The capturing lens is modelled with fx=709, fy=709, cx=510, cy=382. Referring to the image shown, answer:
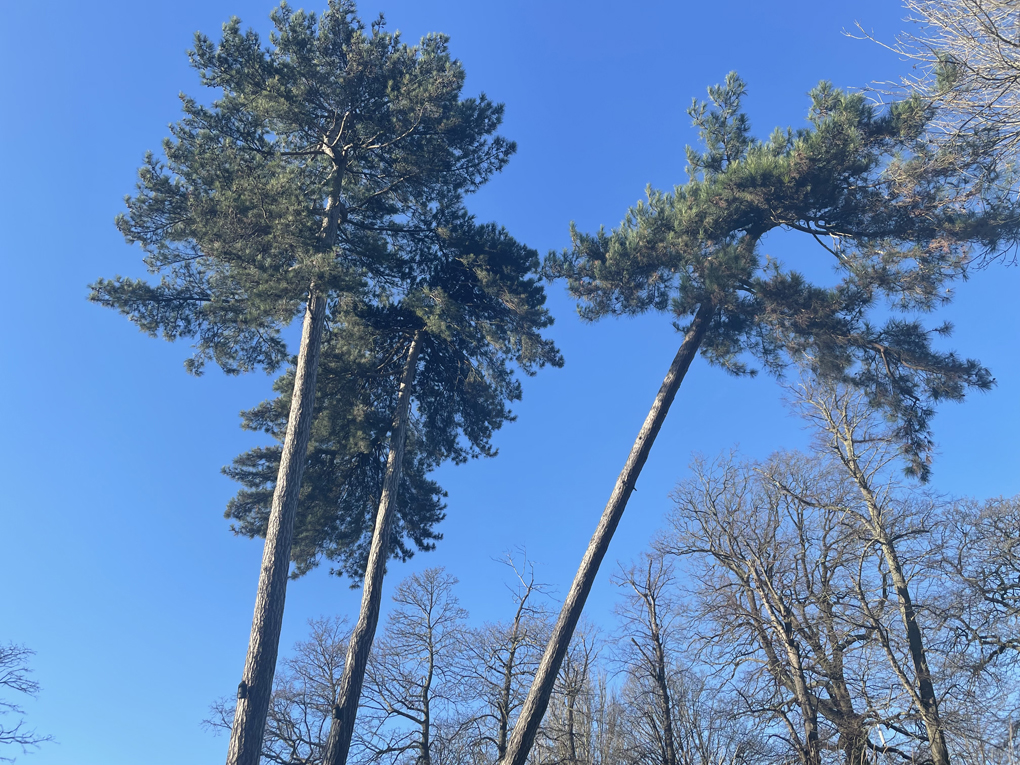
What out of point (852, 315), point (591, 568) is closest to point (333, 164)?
point (591, 568)

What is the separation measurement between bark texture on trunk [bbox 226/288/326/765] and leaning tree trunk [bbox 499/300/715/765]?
3424 millimetres

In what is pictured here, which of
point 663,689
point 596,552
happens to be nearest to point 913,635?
point 663,689

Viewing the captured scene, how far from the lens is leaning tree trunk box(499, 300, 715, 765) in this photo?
32.9ft

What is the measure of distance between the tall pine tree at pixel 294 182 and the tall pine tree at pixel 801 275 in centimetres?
357

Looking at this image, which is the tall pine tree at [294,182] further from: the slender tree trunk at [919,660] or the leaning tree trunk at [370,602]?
the slender tree trunk at [919,660]

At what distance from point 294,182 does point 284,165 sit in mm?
437

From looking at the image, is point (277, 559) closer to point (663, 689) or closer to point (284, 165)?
point (284, 165)

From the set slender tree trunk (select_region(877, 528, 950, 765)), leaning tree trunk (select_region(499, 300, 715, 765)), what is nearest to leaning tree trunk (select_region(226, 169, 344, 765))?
leaning tree trunk (select_region(499, 300, 715, 765))

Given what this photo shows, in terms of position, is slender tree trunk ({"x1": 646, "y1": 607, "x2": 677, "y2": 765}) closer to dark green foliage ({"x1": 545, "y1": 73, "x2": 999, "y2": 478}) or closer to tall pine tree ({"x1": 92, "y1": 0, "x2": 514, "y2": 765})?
dark green foliage ({"x1": 545, "y1": 73, "x2": 999, "y2": 478})

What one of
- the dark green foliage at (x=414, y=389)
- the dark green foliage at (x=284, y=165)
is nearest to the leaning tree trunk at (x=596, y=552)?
the dark green foliage at (x=414, y=389)

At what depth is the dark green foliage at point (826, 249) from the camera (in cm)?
1189

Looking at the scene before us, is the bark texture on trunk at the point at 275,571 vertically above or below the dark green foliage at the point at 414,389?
below

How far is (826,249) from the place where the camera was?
13.3m

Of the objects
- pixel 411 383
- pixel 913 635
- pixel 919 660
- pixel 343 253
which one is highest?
pixel 343 253
